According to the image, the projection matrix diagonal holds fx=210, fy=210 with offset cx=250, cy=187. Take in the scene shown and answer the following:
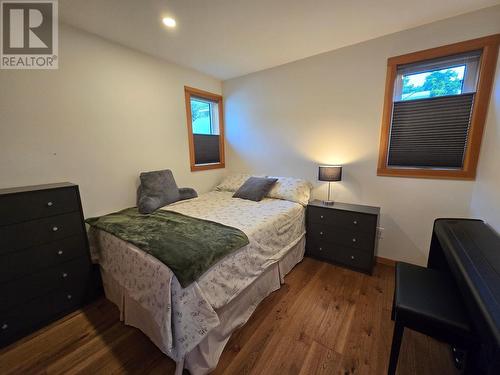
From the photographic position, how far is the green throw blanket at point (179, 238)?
4.04ft

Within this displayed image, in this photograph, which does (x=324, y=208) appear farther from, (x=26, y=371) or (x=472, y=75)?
(x=26, y=371)

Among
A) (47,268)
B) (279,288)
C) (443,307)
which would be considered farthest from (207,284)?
(47,268)

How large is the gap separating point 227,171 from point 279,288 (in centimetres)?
216

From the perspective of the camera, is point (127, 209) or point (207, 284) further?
point (127, 209)

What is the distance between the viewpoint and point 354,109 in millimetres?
2412

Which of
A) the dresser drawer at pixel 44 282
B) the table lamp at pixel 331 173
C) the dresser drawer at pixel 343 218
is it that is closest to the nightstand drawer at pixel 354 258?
the dresser drawer at pixel 343 218

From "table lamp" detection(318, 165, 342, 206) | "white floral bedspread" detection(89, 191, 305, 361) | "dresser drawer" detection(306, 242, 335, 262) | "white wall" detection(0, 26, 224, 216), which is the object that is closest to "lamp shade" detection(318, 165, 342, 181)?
"table lamp" detection(318, 165, 342, 206)

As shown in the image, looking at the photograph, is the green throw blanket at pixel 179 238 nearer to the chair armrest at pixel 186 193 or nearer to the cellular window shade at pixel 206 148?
the chair armrest at pixel 186 193

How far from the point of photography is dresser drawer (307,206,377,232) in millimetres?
2131

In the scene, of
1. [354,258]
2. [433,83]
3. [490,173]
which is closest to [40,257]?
[354,258]

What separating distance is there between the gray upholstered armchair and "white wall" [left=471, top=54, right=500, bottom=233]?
283cm

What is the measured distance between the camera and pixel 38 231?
5.20 ft

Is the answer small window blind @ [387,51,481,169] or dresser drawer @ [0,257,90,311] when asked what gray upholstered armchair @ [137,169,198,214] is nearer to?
dresser drawer @ [0,257,90,311]

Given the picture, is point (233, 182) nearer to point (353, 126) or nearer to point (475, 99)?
point (353, 126)
